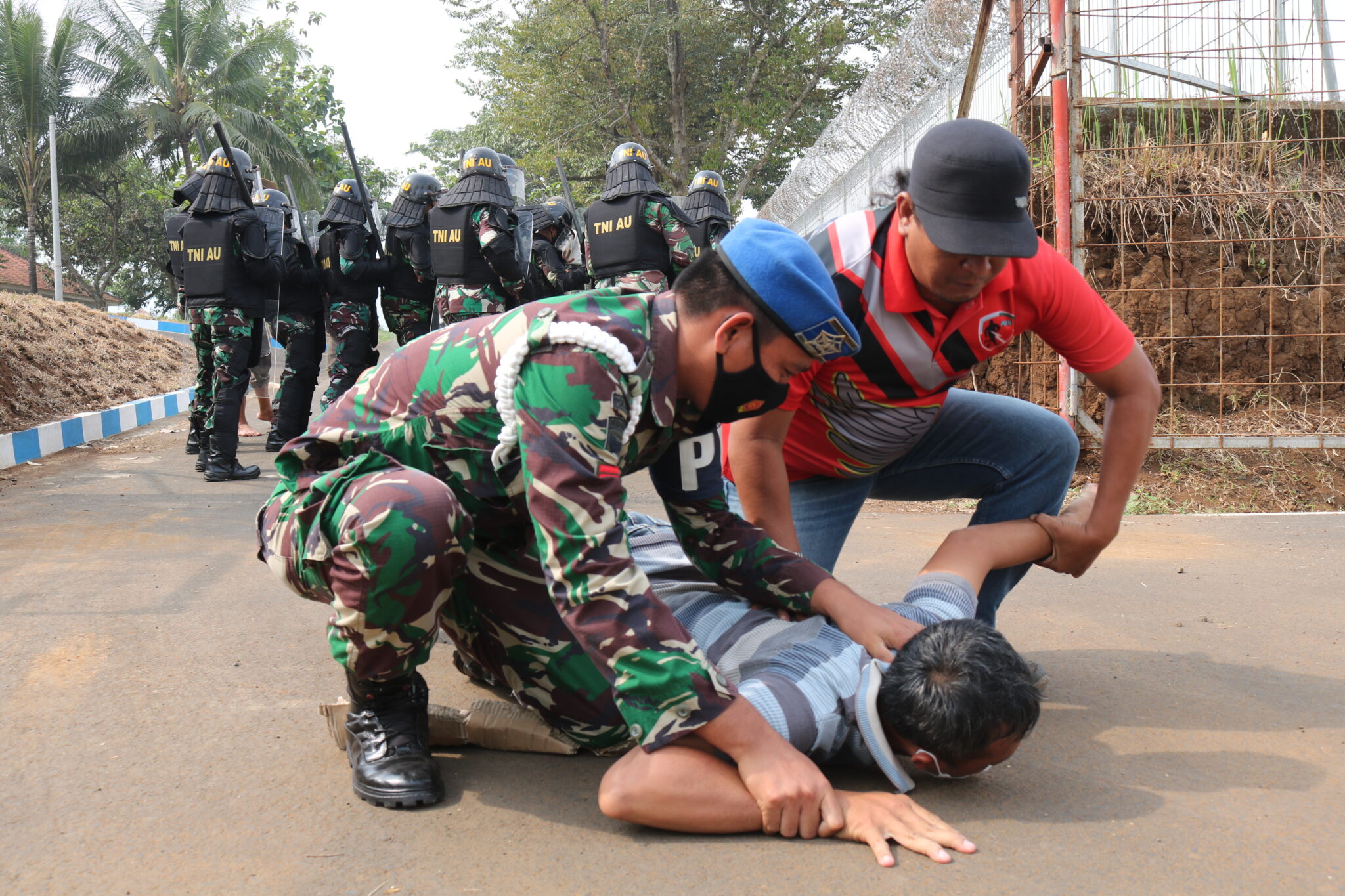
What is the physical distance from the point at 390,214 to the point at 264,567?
3670mm

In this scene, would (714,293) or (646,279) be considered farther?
(646,279)

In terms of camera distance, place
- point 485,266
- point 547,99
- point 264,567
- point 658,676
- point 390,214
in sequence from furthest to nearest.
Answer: point 547,99 → point 390,214 → point 485,266 → point 264,567 → point 658,676

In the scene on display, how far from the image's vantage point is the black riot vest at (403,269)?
6.77 meters

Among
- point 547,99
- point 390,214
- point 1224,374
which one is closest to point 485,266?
point 390,214

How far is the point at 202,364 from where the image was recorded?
6.57 metres

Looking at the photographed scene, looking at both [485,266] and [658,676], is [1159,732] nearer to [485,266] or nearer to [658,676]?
[658,676]

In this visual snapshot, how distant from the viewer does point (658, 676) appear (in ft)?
5.28

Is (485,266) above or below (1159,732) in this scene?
above

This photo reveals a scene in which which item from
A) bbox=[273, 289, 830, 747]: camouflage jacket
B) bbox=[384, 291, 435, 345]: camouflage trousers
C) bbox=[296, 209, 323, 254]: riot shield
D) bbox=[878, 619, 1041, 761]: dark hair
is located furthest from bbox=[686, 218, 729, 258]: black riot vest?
bbox=[878, 619, 1041, 761]: dark hair

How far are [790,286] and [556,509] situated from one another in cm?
50

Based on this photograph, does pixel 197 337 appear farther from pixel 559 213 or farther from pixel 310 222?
pixel 310 222

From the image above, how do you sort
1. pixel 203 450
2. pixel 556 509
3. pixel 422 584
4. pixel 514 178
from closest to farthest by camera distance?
pixel 556 509, pixel 422 584, pixel 203 450, pixel 514 178

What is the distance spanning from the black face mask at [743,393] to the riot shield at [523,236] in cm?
475

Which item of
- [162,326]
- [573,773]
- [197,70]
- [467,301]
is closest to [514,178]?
[467,301]
